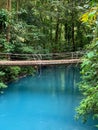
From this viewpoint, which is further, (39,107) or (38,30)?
(38,30)

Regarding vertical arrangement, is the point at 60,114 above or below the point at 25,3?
below

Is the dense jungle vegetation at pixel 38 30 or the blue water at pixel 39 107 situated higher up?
the dense jungle vegetation at pixel 38 30

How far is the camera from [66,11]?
54.3 feet

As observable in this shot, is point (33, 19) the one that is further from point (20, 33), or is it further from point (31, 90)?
point (31, 90)

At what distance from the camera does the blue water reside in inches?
247

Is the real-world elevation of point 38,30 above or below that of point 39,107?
above

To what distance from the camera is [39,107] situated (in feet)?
26.1

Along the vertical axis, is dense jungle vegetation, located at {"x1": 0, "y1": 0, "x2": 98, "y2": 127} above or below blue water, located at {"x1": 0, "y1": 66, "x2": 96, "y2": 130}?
above

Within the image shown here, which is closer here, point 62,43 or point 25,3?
point 25,3

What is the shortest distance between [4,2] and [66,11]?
507 centimetres

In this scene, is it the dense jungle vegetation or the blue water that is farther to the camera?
the dense jungle vegetation

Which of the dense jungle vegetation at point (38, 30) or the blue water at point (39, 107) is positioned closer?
the blue water at point (39, 107)

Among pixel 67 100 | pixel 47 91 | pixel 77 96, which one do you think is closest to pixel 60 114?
pixel 67 100

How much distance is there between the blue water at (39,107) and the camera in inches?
247
